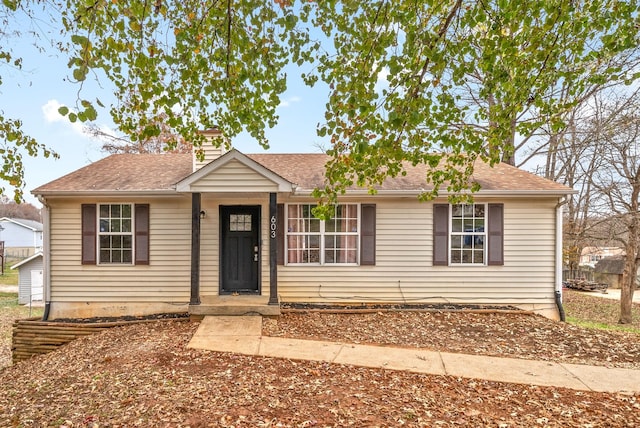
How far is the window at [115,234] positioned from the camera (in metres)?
7.49

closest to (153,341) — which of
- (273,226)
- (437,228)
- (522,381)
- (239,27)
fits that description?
(273,226)

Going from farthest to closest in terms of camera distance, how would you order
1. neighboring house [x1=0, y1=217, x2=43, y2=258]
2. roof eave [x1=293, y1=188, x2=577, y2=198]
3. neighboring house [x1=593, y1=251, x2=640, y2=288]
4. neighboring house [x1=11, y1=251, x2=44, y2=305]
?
neighboring house [x1=0, y1=217, x2=43, y2=258]
neighboring house [x1=593, y1=251, x2=640, y2=288]
neighboring house [x1=11, y1=251, x2=44, y2=305]
roof eave [x1=293, y1=188, x2=577, y2=198]

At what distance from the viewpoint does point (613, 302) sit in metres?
15.9

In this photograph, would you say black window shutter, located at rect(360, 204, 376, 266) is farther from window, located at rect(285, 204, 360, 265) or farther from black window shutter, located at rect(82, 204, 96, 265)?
black window shutter, located at rect(82, 204, 96, 265)

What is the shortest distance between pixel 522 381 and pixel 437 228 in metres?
4.04

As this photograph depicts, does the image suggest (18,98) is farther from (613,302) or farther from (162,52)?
(613,302)

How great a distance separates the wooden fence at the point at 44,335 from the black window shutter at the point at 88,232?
1.46 metres

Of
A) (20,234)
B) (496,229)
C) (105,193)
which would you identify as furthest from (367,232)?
(20,234)

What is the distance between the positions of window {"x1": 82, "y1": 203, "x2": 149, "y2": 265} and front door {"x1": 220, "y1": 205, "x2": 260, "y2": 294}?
1681mm

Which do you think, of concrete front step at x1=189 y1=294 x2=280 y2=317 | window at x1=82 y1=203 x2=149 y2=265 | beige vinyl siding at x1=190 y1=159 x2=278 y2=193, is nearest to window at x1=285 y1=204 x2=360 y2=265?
beige vinyl siding at x1=190 y1=159 x2=278 y2=193

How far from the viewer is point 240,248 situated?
7891 millimetres

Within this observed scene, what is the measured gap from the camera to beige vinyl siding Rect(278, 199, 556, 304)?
7797mm

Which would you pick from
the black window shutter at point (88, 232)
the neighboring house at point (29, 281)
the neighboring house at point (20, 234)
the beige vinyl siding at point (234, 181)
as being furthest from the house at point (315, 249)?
the neighboring house at point (20, 234)

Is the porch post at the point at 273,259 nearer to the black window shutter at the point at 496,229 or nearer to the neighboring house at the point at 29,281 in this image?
the black window shutter at the point at 496,229
